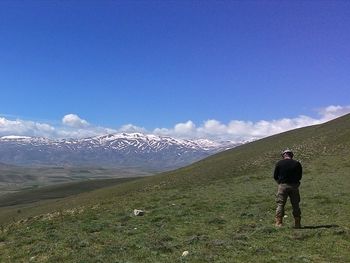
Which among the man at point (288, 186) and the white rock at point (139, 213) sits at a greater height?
the man at point (288, 186)

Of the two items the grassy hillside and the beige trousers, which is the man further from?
the grassy hillside

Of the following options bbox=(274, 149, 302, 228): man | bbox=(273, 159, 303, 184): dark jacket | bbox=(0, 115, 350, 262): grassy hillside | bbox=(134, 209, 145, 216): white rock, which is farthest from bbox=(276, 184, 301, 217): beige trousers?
bbox=(134, 209, 145, 216): white rock

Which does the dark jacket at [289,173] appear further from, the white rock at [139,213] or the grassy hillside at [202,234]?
the white rock at [139,213]

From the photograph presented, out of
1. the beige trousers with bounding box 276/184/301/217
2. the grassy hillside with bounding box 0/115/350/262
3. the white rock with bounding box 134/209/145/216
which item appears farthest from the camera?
the white rock with bounding box 134/209/145/216

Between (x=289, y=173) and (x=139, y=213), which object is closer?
(x=289, y=173)

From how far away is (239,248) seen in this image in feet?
54.7

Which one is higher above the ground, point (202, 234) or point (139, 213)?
point (139, 213)

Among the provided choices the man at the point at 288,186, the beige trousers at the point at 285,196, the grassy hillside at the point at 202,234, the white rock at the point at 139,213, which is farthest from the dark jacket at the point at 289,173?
the white rock at the point at 139,213

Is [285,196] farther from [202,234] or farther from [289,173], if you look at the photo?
[202,234]

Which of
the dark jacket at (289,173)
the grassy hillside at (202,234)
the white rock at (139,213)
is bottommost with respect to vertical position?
the grassy hillside at (202,234)

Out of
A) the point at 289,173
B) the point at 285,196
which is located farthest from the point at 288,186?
the point at 289,173

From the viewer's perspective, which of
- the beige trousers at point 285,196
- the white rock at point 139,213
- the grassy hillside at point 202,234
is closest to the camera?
the grassy hillside at point 202,234

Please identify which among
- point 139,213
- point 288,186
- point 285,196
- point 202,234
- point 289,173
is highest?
point 289,173

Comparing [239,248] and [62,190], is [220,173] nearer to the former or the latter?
[239,248]
